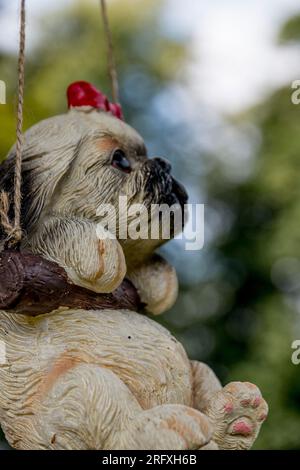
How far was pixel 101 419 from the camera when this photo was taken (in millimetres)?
1040

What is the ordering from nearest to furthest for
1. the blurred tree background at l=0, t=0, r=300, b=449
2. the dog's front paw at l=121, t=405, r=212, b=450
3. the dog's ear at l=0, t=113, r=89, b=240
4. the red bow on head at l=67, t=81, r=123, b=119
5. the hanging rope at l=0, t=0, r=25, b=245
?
the dog's front paw at l=121, t=405, r=212, b=450 → the hanging rope at l=0, t=0, r=25, b=245 → the dog's ear at l=0, t=113, r=89, b=240 → the red bow on head at l=67, t=81, r=123, b=119 → the blurred tree background at l=0, t=0, r=300, b=449

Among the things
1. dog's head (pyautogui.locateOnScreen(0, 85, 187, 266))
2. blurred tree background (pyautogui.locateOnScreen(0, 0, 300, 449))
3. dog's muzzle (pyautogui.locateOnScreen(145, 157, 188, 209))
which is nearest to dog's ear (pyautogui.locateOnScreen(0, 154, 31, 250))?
dog's head (pyautogui.locateOnScreen(0, 85, 187, 266))

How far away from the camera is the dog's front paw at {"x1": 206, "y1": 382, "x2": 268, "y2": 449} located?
1170mm

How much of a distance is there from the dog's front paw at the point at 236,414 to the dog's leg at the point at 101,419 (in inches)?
6.0

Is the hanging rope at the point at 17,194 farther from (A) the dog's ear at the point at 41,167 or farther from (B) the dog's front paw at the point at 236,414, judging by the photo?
(B) the dog's front paw at the point at 236,414

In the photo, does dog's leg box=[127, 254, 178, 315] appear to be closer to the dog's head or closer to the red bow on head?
the dog's head

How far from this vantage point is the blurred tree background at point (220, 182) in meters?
4.21

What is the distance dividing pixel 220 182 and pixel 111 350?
13.0 feet

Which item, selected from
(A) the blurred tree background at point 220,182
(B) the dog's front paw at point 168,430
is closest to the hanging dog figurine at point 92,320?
(B) the dog's front paw at point 168,430

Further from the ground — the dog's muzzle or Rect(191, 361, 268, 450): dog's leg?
the dog's muzzle

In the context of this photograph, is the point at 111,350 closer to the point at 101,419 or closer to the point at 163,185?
the point at 101,419

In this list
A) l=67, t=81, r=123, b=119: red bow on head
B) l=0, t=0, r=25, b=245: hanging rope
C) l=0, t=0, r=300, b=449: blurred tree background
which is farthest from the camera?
l=0, t=0, r=300, b=449: blurred tree background

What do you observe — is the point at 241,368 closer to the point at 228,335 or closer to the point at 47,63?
the point at 228,335
